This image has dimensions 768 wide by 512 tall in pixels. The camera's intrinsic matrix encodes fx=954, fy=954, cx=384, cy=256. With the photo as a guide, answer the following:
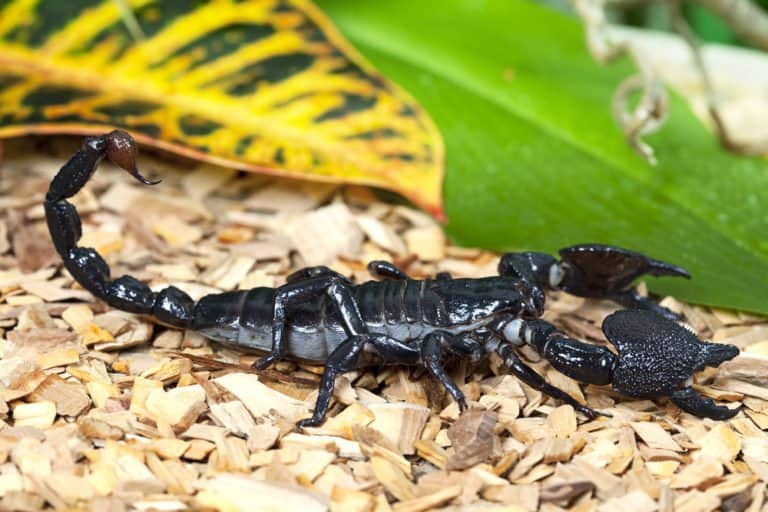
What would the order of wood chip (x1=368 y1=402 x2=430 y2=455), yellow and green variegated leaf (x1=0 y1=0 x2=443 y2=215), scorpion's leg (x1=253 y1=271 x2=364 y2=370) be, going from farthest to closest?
yellow and green variegated leaf (x1=0 y1=0 x2=443 y2=215)
scorpion's leg (x1=253 y1=271 x2=364 y2=370)
wood chip (x1=368 y1=402 x2=430 y2=455)

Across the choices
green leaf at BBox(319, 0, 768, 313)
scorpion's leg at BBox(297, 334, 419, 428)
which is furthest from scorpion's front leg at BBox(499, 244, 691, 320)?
scorpion's leg at BBox(297, 334, 419, 428)

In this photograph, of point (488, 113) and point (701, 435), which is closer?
point (701, 435)

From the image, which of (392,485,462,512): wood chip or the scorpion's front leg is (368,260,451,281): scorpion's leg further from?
(392,485,462,512): wood chip

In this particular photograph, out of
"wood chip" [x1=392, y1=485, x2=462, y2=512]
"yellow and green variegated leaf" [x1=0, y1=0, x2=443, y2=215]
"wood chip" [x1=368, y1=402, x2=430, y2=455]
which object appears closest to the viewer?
"wood chip" [x1=392, y1=485, x2=462, y2=512]

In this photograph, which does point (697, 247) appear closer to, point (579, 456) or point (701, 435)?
point (701, 435)

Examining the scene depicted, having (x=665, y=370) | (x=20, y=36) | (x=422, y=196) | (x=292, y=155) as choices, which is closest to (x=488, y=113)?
(x=422, y=196)

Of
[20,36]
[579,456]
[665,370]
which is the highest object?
[20,36]

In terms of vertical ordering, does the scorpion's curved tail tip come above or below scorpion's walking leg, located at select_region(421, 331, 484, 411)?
above

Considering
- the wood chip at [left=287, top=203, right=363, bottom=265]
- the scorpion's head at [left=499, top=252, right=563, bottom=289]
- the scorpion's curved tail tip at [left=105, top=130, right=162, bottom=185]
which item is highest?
the scorpion's curved tail tip at [left=105, top=130, right=162, bottom=185]

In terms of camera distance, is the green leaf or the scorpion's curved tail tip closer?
the scorpion's curved tail tip
